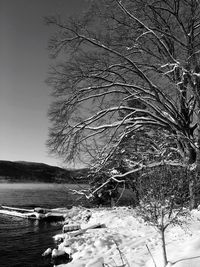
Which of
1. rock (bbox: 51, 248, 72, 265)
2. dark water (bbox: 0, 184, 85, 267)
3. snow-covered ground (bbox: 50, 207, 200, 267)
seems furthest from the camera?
dark water (bbox: 0, 184, 85, 267)

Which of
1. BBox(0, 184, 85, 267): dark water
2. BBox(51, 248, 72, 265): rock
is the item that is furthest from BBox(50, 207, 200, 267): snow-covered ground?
BBox(0, 184, 85, 267): dark water

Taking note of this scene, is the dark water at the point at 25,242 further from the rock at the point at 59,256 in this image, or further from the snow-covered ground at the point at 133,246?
the snow-covered ground at the point at 133,246

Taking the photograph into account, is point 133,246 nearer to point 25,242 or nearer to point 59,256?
point 59,256

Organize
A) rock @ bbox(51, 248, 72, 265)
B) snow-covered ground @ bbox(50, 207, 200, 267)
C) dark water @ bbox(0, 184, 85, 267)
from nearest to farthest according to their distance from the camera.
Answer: snow-covered ground @ bbox(50, 207, 200, 267) → rock @ bbox(51, 248, 72, 265) → dark water @ bbox(0, 184, 85, 267)

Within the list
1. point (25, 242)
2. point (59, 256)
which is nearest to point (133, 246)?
point (59, 256)

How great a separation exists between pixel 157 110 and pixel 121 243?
5.88 metres

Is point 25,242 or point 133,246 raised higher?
point 133,246

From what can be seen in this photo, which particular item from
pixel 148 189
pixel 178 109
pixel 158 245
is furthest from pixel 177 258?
pixel 178 109

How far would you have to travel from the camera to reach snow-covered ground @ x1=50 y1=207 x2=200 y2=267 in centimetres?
819

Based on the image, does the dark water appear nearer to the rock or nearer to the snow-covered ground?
the rock

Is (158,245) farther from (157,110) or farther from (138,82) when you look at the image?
(138,82)

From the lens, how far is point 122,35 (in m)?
12.9

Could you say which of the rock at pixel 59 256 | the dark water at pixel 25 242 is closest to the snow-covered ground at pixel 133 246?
the rock at pixel 59 256

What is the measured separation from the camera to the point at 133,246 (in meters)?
11.1
